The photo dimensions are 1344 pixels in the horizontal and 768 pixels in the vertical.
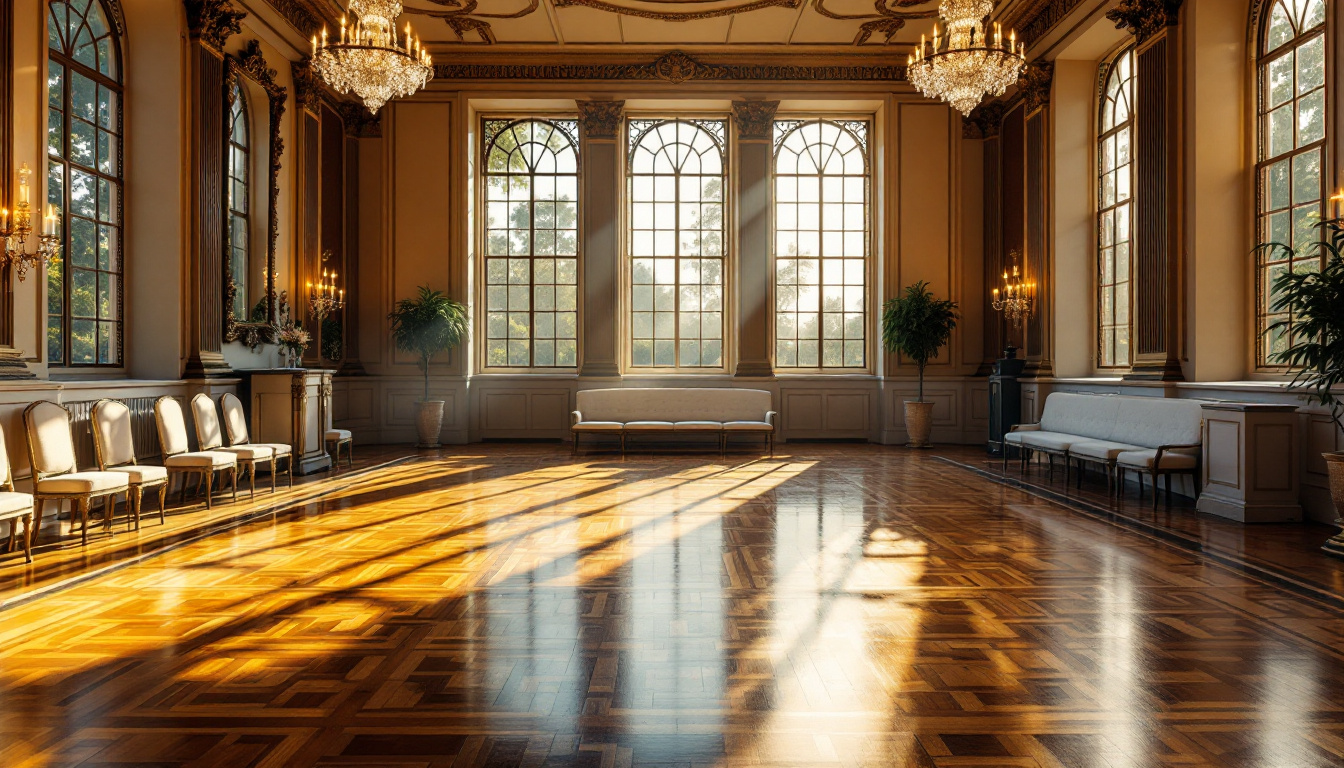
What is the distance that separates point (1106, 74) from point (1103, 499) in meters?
5.51

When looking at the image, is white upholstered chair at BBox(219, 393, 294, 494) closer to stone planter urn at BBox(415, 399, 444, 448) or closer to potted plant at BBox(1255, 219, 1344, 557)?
stone planter urn at BBox(415, 399, 444, 448)

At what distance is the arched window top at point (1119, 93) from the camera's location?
9391 millimetres

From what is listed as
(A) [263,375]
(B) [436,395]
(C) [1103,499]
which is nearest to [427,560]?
(A) [263,375]

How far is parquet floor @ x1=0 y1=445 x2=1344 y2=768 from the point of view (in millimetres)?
2457

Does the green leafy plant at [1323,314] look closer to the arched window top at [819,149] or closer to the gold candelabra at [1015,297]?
the gold candelabra at [1015,297]

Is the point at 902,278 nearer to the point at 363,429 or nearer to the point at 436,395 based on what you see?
the point at 436,395

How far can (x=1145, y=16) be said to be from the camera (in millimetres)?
8266

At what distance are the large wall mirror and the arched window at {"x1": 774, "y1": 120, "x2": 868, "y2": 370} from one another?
6.88 metres

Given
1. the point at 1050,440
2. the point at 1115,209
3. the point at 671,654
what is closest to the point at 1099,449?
the point at 1050,440

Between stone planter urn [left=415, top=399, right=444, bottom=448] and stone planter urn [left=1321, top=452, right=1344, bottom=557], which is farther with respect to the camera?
stone planter urn [left=415, top=399, right=444, bottom=448]

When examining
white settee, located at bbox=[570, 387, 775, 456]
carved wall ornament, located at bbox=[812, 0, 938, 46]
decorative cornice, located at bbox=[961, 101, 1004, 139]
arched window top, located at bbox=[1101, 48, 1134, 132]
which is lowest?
white settee, located at bbox=[570, 387, 775, 456]

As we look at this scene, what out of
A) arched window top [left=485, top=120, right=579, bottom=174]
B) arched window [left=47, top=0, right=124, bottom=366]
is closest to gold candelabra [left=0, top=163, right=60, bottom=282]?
arched window [left=47, top=0, right=124, bottom=366]

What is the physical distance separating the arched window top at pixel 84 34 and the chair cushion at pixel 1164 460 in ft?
28.9

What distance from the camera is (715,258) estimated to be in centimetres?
1305
